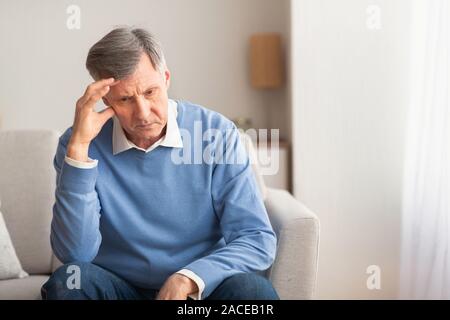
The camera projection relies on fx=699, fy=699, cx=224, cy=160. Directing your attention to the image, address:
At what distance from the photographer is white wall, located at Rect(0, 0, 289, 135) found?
3.60 metres

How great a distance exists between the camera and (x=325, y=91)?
3.10 meters

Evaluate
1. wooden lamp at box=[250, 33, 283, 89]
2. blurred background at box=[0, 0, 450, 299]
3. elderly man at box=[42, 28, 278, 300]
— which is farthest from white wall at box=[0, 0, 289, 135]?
elderly man at box=[42, 28, 278, 300]

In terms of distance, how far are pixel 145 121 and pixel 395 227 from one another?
1679 millimetres

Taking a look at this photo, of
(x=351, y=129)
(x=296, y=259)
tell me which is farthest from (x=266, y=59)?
(x=296, y=259)

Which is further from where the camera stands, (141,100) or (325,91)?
(325,91)

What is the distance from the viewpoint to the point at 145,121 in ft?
5.78

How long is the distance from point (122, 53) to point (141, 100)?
5.0 inches

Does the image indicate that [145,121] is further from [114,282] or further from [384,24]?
[384,24]

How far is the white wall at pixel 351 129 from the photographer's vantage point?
306cm

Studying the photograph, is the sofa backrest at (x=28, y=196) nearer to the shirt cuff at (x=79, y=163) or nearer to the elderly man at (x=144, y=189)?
the elderly man at (x=144, y=189)

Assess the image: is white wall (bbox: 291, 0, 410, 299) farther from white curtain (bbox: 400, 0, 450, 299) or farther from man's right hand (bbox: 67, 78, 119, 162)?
man's right hand (bbox: 67, 78, 119, 162)

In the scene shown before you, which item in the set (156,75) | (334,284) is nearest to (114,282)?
(156,75)

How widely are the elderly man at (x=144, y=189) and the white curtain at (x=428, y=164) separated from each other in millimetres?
1012

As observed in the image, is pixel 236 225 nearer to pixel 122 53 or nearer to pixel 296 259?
pixel 296 259
